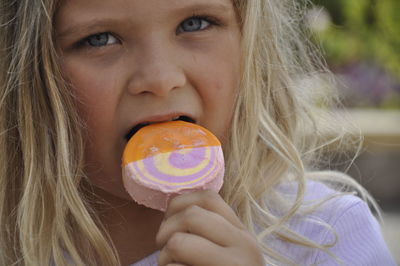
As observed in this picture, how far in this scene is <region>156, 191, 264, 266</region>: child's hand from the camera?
5.82ft

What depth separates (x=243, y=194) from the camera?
2441mm

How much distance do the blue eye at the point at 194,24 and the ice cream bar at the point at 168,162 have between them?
296 mm

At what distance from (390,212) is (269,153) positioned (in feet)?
12.3

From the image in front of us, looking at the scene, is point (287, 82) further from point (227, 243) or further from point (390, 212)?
point (390, 212)

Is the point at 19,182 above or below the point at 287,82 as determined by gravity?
below

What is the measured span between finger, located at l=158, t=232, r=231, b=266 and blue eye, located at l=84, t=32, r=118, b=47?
0.66 metres

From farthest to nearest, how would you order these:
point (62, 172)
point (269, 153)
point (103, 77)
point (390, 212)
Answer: point (390, 212)
point (269, 153)
point (62, 172)
point (103, 77)

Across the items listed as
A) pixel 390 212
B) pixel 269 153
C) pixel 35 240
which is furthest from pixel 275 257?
pixel 390 212

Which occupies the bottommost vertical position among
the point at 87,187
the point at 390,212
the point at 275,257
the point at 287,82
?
the point at 390,212

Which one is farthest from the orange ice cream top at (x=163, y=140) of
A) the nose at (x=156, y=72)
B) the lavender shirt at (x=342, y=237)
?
the lavender shirt at (x=342, y=237)

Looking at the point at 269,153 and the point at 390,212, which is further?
the point at 390,212

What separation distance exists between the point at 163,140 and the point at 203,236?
1.21 ft

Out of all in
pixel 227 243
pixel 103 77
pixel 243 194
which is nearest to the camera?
pixel 227 243

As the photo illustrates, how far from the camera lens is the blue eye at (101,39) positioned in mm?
2135
